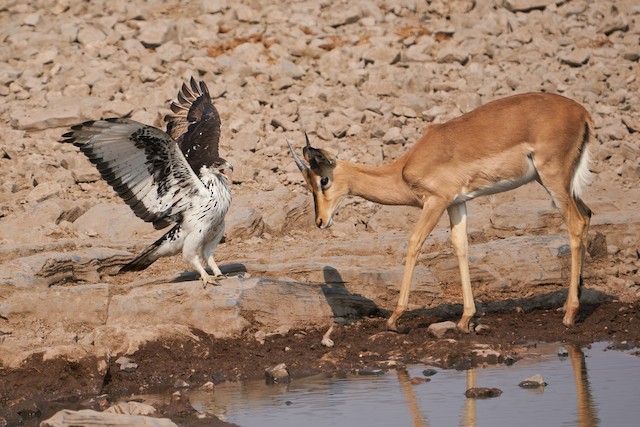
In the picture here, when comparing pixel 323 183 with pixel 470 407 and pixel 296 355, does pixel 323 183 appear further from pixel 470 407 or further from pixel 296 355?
pixel 470 407

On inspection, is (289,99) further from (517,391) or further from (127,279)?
(517,391)

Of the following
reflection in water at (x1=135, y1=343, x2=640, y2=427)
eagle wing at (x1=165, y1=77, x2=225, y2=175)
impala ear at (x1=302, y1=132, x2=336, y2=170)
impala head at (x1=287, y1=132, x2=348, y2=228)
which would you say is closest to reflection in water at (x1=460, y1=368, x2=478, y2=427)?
reflection in water at (x1=135, y1=343, x2=640, y2=427)

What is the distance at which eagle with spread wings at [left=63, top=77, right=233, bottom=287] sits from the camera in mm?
12195

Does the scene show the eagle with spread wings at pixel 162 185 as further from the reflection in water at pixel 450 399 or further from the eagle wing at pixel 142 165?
the reflection in water at pixel 450 399

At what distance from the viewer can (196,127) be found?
14.3m

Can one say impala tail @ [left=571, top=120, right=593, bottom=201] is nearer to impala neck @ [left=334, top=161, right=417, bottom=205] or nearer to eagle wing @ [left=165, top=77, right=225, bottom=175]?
impala neck @ [left=334, top=161, right=417, bottom=205]

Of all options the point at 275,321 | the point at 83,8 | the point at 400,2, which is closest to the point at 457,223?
the point at 275,321

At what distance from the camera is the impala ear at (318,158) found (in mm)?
12273

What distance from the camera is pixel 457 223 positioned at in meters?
12.6

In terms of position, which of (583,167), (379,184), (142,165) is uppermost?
(583,167)

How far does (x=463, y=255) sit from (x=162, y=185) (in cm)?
324

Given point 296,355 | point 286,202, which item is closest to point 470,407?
point 296,355

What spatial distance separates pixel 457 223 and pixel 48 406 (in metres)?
4.73

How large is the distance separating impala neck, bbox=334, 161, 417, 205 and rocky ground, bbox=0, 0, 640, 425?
34.7 inches
